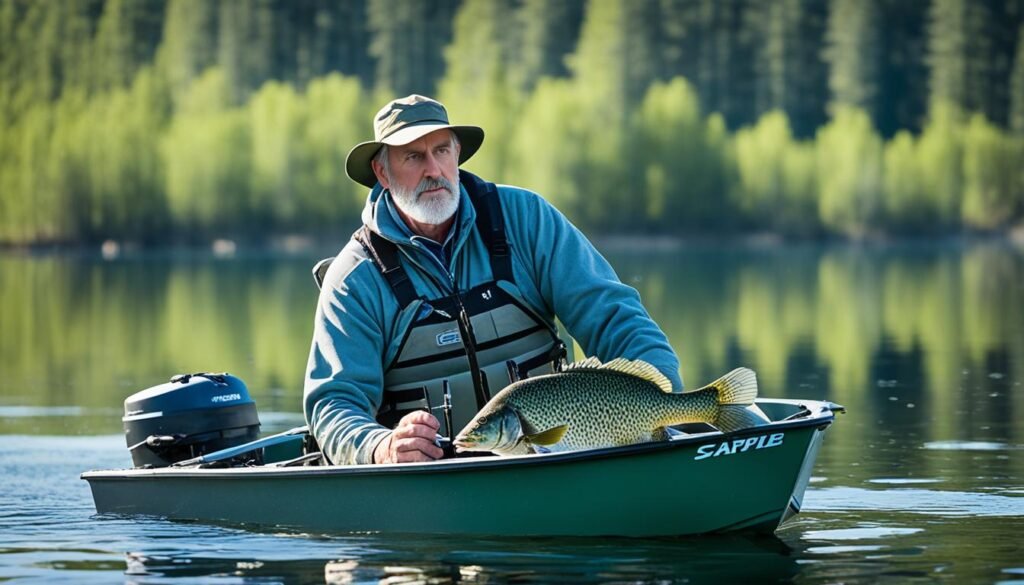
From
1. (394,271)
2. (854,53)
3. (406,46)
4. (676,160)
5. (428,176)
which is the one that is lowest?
(676,160)

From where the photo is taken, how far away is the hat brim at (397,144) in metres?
9.34

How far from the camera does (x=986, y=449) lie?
1321cm

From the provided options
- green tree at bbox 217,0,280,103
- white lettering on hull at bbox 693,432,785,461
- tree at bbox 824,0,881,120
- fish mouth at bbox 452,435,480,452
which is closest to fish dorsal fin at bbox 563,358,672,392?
white lettering on hull at bbox 693,432,785,461

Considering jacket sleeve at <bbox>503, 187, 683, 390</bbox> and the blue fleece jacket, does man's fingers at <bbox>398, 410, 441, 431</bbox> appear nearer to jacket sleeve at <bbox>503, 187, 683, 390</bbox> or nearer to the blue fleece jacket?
the blue fleece jacket

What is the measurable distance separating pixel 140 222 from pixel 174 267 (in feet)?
94.5

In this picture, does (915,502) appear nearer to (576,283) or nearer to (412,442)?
(576,283)

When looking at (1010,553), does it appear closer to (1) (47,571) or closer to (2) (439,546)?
(2) (439,546)

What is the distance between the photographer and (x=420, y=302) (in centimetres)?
966

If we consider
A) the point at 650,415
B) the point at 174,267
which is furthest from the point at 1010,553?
the point at 174,267

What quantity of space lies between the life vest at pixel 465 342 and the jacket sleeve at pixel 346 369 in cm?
14

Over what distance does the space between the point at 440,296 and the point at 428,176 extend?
0.61 m

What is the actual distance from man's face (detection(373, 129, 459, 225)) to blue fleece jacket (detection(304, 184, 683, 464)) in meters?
0.17

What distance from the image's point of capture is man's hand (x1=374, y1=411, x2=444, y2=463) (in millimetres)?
9047

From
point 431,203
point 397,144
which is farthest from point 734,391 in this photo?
point 397,144
